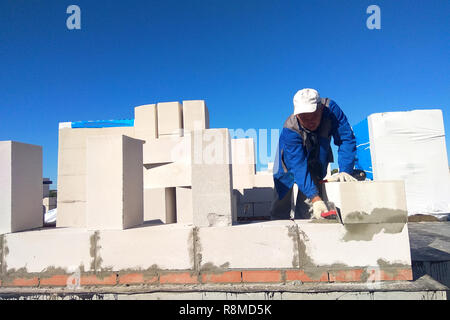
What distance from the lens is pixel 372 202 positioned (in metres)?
2.11

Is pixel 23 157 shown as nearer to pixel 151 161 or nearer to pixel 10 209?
pixel 10 209

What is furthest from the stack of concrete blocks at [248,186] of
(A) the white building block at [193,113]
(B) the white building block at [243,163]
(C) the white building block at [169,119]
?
(C) the white building block at [169,119]

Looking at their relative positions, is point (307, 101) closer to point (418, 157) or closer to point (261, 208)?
point (418, 157)

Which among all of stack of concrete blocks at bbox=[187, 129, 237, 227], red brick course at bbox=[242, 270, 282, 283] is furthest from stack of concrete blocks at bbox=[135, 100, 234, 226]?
red brick course at bbox=[242, 270, 282, 283]

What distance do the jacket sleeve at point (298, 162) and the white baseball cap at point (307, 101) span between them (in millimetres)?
337

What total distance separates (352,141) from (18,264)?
3.71 m

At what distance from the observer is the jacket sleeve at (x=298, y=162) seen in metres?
2.71

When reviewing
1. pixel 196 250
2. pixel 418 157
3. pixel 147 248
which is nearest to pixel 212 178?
pixel 196 250

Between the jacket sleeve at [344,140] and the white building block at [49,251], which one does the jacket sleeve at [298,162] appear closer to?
the jacket sleeve at [344,140]

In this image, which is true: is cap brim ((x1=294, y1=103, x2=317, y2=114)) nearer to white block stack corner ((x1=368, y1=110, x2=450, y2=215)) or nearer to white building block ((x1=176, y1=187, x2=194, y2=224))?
white building block ((x1=176, y1=187, x2=194, y2=224))

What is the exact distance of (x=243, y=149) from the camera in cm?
768

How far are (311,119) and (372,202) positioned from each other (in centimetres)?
122
